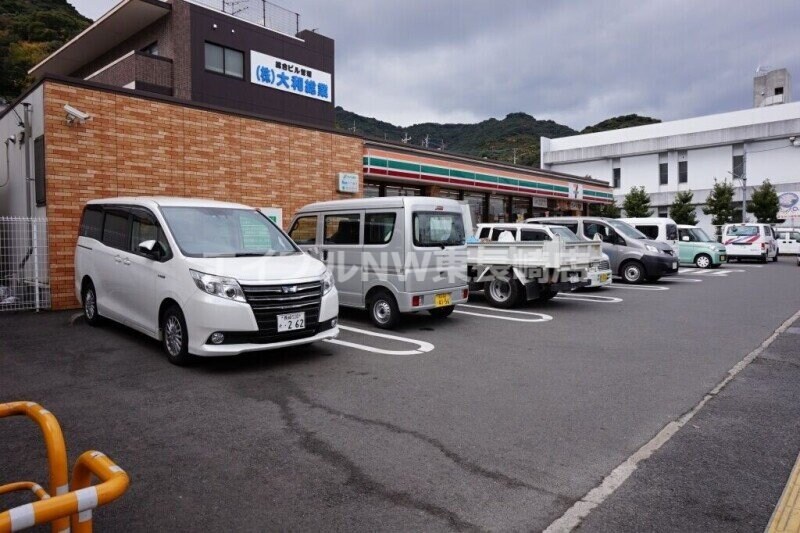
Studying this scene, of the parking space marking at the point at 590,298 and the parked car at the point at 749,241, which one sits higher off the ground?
the parked car at the point at 749,241

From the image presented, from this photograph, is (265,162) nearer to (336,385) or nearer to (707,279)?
(336,385)

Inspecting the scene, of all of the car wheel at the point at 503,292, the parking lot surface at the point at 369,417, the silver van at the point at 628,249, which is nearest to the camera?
the parking lot surface at the point at 369,417

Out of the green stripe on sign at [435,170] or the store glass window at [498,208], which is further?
the store glass window at [498,208]

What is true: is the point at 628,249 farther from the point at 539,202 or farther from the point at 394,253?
the point at 394,253

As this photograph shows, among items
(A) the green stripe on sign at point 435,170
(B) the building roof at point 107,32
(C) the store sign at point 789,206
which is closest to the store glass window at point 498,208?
(A) the green stripe on sign at point 435,170

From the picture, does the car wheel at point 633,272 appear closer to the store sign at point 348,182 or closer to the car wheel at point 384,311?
the store sign at point 348,182

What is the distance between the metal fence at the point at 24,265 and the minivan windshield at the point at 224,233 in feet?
15.2

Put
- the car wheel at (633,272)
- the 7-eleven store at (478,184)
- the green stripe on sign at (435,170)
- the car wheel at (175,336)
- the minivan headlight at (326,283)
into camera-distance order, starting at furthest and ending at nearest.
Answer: the green stripe on sign at (435,170)
the 7-eleven store at (478,184)
the car wheel at (633,272)
the minivan headlight at (326,283)
the car wheel at (175,336)

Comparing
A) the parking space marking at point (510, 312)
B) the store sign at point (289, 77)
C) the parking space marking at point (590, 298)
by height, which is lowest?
the parking space marking at point (510, 312)

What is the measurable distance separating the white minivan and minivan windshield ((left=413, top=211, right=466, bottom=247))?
200cm

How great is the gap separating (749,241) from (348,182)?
62.0 feet

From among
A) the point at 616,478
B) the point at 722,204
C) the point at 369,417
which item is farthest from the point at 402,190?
the point at 722,204

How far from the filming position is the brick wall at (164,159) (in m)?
9.49

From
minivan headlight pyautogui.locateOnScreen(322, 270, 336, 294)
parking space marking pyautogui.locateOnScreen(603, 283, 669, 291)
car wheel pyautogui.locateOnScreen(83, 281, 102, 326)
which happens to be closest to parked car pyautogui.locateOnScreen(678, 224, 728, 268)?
parking space marking pyautogui.locateOnScreen(603, 283, 669, 291)
